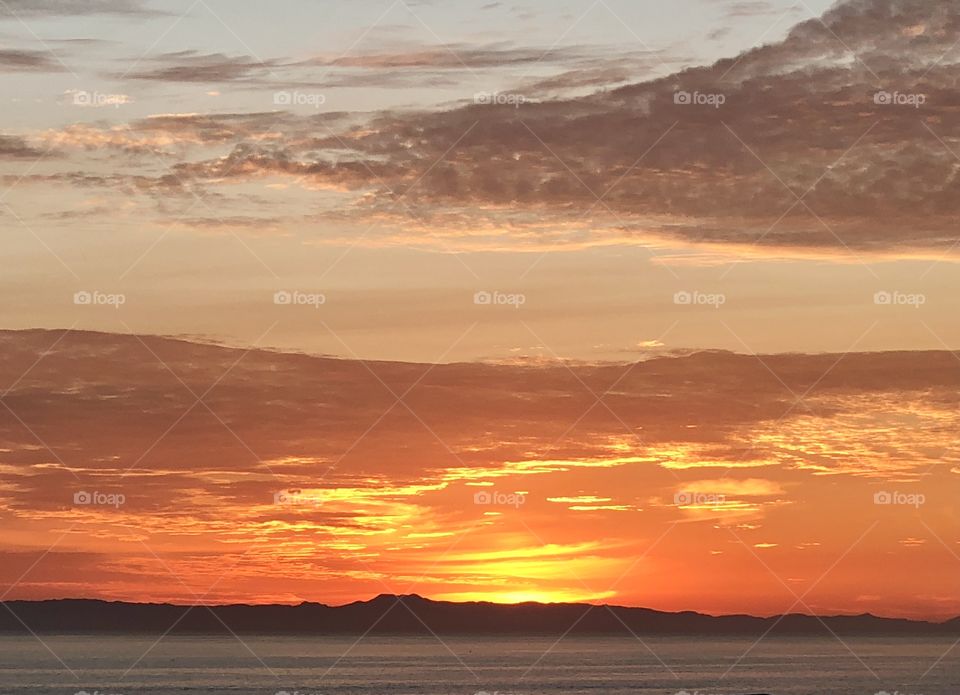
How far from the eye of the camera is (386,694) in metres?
104

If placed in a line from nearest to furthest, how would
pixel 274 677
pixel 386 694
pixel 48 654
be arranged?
1. pixel 386 694
2. pixel 274 677
3. pixel 48 654

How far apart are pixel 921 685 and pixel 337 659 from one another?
83752 mm

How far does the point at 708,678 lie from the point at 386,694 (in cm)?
4241

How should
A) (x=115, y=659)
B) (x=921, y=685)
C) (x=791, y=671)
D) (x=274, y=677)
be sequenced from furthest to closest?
(x=115, y=659)
(x=791, y=671)
(x=274, y=677)
(x=921, y=685)

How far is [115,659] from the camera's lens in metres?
174

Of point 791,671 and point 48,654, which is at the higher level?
point 48,654

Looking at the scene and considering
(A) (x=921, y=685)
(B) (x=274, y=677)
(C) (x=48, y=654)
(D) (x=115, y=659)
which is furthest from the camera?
(C) (x=48, y=654)

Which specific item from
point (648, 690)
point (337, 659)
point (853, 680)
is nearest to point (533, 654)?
point (337, 659)

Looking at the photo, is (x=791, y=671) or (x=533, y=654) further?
(x=533, y=654)

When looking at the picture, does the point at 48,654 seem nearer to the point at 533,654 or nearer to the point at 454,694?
the point at 533,654

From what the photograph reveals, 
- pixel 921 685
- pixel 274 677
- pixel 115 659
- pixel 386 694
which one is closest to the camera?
pixel 386 694

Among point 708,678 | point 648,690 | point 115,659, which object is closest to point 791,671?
point 708,678

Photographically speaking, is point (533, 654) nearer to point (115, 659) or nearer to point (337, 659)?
point (337, 659)

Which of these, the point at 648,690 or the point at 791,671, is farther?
the point at 791,671
